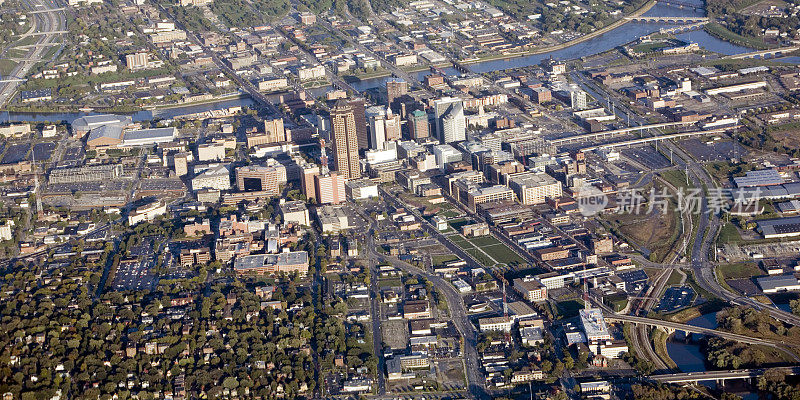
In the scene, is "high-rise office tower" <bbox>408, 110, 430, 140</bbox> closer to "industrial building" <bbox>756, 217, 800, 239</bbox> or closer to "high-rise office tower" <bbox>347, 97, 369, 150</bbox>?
"high-rise office tower" <bbox>347, 97, 369, 150</bbox>

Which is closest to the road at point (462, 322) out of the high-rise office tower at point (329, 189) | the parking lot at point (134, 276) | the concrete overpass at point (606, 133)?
the high-rise office tower at point (329, 189)

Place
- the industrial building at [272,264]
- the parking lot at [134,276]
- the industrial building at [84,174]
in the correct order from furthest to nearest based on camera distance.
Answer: the industrial building at [84,174], the industrial building at [272,264], the parking lot at [134,276]

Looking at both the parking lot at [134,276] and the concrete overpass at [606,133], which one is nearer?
the parking lot at [134,276]

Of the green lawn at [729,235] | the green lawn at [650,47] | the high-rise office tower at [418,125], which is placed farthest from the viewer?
the green lawn at [650,47]

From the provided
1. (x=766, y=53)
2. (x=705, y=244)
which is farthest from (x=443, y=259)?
(x=766, y=53)

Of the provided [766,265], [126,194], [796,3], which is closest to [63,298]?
[126,194]

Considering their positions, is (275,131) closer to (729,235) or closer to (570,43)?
(729,235)

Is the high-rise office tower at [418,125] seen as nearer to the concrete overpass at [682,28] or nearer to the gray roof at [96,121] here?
the gray roof at [96,121]
